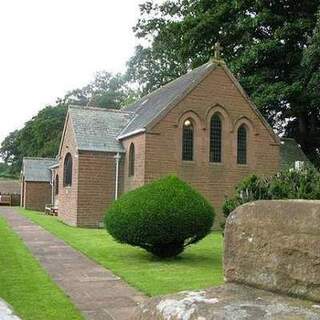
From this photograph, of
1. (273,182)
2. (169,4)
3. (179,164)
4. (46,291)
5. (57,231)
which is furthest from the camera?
(169,4)

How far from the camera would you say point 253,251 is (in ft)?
11.3

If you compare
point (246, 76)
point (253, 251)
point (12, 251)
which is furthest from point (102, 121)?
point (253, 251)

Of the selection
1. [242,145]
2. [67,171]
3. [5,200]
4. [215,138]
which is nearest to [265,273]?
[215,138]

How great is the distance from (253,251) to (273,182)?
456 inches

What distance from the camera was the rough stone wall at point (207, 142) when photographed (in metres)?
25.5

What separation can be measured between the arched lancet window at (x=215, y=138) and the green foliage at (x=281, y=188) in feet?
37.5

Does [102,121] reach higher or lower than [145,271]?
higher

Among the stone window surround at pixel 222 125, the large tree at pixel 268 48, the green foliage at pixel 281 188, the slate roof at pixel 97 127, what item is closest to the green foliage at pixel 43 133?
the large tree at pixel 268 48

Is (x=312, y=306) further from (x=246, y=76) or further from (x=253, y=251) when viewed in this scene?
(x=246, y=76)

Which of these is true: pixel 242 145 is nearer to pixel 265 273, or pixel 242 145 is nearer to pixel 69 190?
pixel 69 190

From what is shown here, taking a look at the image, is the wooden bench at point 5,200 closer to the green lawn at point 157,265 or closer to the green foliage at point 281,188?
the green lawn at point 157,265

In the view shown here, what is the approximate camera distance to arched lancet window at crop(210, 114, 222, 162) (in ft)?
88.2

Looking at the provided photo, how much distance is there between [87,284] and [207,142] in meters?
16.8

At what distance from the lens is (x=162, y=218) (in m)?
13.5
